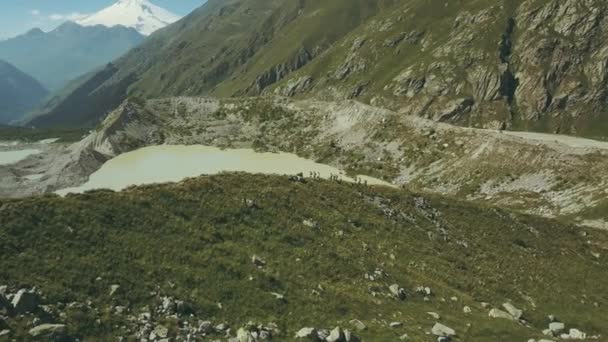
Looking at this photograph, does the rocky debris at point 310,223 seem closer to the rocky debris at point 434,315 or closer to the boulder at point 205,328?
the rocky debris at point 434,315

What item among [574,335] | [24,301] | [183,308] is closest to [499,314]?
[574,335]

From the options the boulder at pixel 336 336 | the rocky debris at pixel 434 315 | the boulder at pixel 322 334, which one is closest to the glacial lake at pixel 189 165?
the rocky debris at pixel 434 315

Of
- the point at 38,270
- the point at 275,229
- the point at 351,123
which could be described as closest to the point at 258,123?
the point at 351,123

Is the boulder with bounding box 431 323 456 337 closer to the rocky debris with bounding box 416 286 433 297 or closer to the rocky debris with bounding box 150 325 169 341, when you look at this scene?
the rocky debris with bounding box 416 286 433 297

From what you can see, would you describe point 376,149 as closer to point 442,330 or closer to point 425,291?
point 425,291

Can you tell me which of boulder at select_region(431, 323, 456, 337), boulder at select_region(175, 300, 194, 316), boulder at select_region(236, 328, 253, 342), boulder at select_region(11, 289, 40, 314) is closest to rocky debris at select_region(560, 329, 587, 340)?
boulder at select_region(431, 323, 456, 337)
